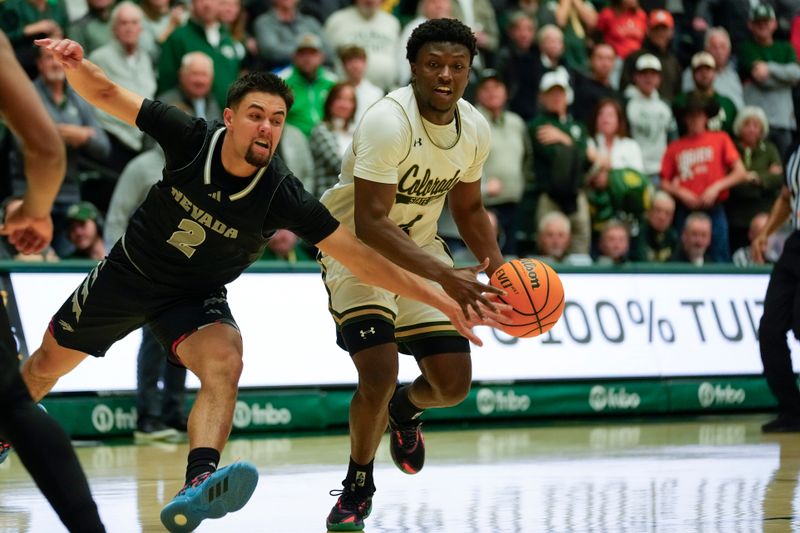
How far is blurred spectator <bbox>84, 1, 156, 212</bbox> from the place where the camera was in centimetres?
1213

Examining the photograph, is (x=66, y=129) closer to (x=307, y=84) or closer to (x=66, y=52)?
(x=307, y=84)

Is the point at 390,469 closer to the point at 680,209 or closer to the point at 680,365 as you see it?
the point at 680,365

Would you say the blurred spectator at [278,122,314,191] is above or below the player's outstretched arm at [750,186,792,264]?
above

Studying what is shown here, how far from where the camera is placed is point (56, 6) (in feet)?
40.5

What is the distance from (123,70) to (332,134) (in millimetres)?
2037

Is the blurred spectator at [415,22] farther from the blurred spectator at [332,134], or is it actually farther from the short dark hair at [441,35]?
the short dark hair at [441,35]

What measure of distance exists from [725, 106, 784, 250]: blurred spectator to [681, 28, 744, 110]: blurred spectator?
0.88 meters

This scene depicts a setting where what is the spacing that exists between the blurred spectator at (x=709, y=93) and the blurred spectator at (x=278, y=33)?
15.8 feet

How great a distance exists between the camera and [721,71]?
1661 centimetres

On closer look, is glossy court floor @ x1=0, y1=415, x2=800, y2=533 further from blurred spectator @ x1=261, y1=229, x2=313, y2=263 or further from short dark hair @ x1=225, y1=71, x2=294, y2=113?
short dark hair @ x1=225, y1=71, x2=294, y2=113

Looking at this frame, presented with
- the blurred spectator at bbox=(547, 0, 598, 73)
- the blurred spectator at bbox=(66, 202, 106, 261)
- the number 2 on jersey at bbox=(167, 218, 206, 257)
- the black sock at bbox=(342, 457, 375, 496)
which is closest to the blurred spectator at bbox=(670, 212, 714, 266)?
the blurred spectator at bbox=(547, 0, 598, 73)

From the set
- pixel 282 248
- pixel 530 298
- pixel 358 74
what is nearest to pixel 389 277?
pixel 530 298

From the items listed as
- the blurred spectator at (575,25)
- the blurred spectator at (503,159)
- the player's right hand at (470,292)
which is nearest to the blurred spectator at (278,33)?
the blurred spectator at (503,159)

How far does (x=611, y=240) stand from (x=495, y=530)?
7.73m
